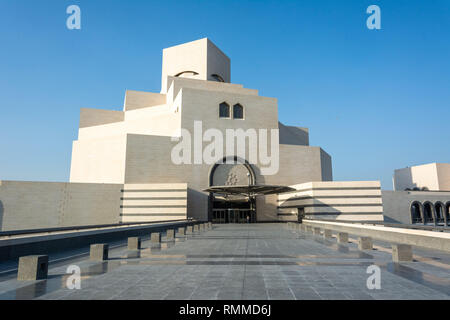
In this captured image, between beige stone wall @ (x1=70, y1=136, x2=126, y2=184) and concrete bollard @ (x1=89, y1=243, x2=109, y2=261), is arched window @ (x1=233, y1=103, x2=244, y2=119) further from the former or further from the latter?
concrete bollard @ (x1=89, y1=243, x2=109, y2=261)

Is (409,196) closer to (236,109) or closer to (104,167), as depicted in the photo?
(236,109)

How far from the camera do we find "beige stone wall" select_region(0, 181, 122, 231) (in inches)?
1366

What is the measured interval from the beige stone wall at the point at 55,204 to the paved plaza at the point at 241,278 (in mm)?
28949

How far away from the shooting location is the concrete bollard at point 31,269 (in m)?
7.30

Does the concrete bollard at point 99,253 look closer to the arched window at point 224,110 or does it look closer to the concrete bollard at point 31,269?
the concrete bollard at point 31,269

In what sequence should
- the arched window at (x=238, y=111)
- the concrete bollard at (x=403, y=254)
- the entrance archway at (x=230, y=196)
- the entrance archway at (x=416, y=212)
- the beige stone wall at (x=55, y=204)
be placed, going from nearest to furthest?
the concrete bollard at (x=403, y=254) < the beige stone wall at (x=55, y=204) < the entrance archway at (x=230, y=196) < the arched window at (x=238, y=111) < the entrance archway at (x=416, y=212)

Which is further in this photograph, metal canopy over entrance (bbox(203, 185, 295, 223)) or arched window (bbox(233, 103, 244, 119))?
arched window (bbox(233, 103, 244, 119))

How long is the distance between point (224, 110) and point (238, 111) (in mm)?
2293

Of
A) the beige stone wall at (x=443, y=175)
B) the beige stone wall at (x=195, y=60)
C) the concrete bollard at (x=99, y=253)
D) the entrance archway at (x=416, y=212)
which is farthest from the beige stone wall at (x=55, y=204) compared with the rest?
the beige stone wall at (x=443, y=175)

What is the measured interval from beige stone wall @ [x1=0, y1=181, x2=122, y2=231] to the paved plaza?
95.0ft

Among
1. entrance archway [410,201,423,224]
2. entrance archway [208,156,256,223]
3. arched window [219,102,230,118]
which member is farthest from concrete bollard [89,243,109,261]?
entrance archway [410,201,423,224]

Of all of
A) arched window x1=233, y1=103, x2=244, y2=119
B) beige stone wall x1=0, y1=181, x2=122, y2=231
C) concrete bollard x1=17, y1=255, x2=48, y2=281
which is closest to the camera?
concrete bollard x1=17, y1=255, x2=48, y2=281

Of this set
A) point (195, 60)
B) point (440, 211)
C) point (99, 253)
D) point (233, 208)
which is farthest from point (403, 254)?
point (440, 211)
